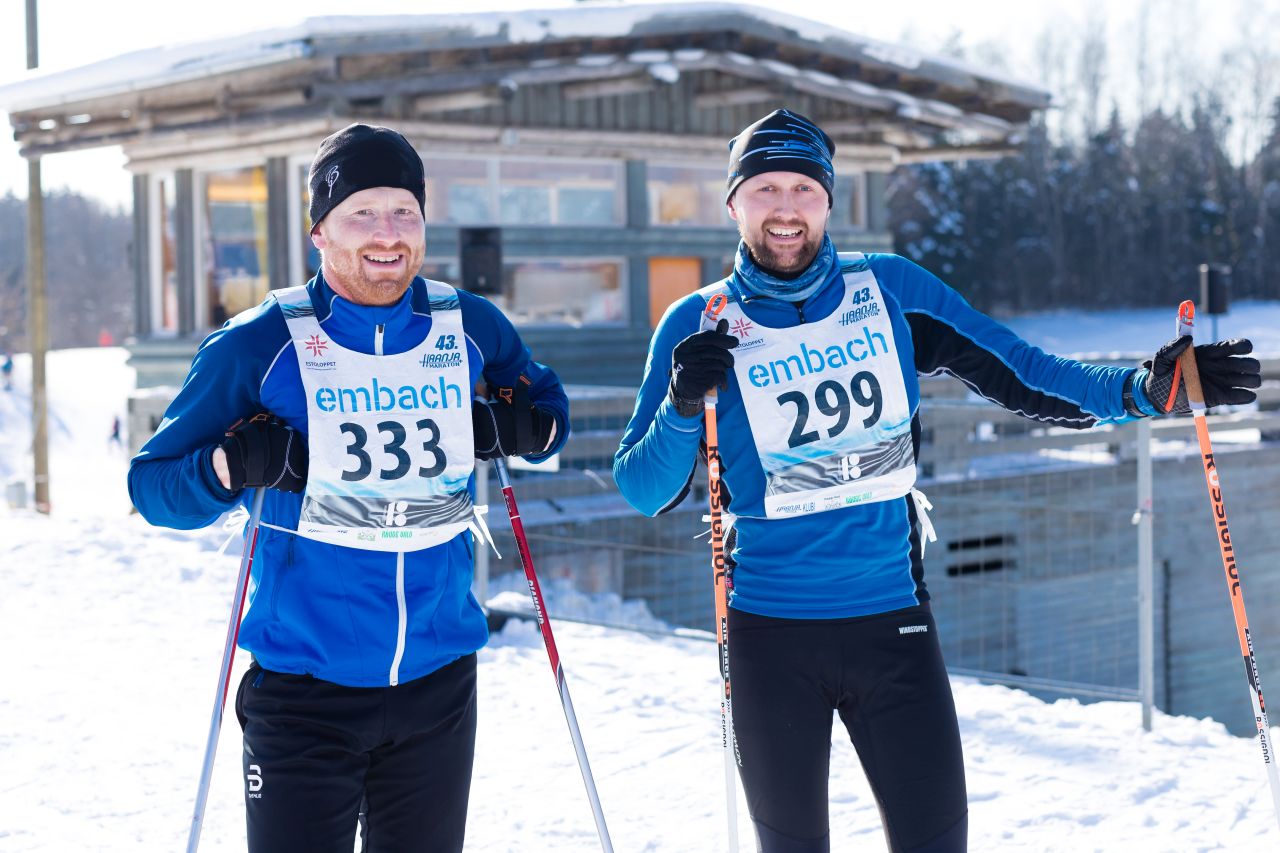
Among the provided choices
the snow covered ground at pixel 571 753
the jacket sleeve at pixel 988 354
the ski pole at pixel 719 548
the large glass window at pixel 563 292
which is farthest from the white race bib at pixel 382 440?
the large glass window at pixel 563 292

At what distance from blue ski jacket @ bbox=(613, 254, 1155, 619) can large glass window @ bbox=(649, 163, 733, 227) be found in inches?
447

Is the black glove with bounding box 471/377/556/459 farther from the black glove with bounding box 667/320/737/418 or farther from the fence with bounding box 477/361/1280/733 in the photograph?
the fence with bounding box 477/361/1280/733

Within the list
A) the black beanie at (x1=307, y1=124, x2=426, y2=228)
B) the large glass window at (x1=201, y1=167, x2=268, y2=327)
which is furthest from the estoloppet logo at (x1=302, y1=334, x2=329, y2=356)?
the large glass window at (x1=201, y1=167, x2=268, y2=327)

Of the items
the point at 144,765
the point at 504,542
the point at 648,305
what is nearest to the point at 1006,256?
the point at 648,305

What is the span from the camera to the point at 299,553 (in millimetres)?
2670

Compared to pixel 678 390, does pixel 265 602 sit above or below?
below

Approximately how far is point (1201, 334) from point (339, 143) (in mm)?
32610

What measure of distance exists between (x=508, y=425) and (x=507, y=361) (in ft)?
0.64

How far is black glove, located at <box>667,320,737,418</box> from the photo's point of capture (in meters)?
2.81

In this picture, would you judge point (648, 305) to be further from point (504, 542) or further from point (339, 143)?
point (339, 143)

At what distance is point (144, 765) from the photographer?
18.6 ft

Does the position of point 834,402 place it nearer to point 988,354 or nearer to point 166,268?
point 988,354

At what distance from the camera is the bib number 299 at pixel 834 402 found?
2951 millimetres

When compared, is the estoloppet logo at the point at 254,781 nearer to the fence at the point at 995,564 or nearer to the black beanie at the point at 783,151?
the black beanie at the point at 783,151
